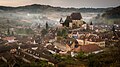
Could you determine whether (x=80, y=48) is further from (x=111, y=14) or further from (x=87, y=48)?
(x=111, y=14)

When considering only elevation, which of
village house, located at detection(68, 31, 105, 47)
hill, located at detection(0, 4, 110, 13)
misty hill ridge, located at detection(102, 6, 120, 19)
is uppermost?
hill, located at detection(0, 4, 110, 13)

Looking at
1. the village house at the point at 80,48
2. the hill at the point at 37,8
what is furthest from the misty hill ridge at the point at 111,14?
the village house at the point at 80,48

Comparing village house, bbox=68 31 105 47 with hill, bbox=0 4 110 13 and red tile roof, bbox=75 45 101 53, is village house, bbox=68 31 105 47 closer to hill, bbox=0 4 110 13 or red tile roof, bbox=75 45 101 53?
red tile roof, bbox=75 45 101 53

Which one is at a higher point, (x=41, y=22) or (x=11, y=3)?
(x=11, y=3)

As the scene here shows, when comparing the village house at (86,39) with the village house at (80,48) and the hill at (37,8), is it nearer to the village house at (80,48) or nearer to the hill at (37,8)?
the village house at (80,48)

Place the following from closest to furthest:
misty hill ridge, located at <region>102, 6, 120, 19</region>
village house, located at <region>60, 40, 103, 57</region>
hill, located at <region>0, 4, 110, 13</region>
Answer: hill, located at <region>0, 4, 110, 13</region>
village house, located at <region>60, 40, 103, 57</region>
misty hill ridge, located at <region>102, 6, 120, 19</region>

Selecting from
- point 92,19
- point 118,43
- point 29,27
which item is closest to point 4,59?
point 29,27

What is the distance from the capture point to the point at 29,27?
197 inches

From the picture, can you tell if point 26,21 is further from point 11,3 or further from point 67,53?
point 67,53

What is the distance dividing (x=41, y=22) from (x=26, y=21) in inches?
11.0

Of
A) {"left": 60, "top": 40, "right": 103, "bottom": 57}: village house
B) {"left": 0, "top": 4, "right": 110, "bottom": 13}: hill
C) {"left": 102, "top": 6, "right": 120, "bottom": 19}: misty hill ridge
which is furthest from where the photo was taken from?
{"left": 102, "top": 6, "right": 120, "bottom": 19}: misty hill ridge

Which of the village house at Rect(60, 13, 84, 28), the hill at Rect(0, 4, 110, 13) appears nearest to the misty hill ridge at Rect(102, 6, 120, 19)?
the hill at Rect(0, 4, 110, 13)

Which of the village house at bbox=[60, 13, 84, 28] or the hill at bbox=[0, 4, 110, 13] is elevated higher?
the hill at bbox=[0, 4, 110, 13]

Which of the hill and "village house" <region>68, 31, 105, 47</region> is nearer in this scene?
the hill
